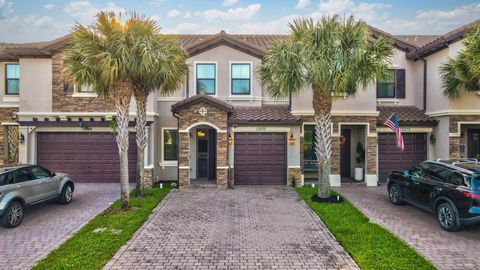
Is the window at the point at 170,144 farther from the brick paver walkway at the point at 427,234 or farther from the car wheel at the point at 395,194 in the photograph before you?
the car wheel at the point at 395,194

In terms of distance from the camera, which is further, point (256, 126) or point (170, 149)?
point (170, 149)

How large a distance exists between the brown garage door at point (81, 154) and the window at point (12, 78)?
11.3ft

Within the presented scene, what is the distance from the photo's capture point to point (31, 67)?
14266 millimetres

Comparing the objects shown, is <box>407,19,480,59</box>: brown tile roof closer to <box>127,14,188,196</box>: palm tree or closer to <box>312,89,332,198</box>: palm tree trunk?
<box>312,89,332,198</box>: palm tree trunk

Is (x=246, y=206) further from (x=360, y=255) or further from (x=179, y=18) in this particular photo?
(x=179, y=18)

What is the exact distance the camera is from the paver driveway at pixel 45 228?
6.29 m

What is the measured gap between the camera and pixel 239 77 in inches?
612

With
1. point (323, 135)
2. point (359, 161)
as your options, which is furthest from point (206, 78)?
point (359, 161)

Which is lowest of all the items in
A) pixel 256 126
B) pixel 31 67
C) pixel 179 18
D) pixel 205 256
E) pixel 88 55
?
pixel 205 256

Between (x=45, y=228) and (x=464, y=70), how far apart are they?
17.4 meters

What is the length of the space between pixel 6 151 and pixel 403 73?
22435mm

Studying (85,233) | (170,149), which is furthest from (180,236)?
(170,149)

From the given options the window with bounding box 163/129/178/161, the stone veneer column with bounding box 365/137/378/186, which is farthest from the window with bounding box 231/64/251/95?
the stone veneer column with bounding box 365/137/378/186

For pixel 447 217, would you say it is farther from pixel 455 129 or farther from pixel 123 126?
pixel 123 126
